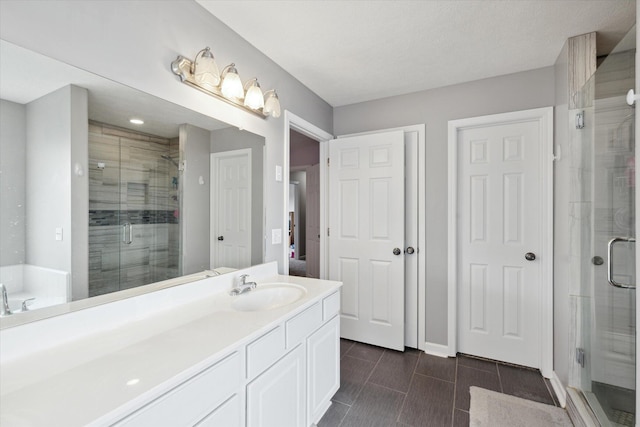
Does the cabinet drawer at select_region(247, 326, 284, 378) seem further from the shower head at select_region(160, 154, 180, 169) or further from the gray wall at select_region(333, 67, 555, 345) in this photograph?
the gray wall at select_region(333, 67, 555, 345)

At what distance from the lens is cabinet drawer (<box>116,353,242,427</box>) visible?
749 mm

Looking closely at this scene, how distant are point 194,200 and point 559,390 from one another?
8.68 feet

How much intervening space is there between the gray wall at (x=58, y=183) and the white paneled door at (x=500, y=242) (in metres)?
2.54

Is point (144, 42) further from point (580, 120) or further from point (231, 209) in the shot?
point (580, 120)

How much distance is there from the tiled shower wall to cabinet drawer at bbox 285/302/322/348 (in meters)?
0.63

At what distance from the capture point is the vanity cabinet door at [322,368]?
61.9 inches

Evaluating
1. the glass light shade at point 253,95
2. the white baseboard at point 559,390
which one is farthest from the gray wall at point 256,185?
the white baseboard at point 559,390

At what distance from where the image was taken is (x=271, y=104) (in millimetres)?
1946

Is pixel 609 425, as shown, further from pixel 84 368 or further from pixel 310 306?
pixel 84 368

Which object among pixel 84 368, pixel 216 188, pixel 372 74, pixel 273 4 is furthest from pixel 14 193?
pixel 372 74

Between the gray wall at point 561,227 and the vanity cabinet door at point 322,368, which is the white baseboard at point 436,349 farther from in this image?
the vanity cabinet door at point 322,368

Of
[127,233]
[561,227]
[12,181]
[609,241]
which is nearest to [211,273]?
[127,233]

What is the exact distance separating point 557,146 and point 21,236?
2.99m

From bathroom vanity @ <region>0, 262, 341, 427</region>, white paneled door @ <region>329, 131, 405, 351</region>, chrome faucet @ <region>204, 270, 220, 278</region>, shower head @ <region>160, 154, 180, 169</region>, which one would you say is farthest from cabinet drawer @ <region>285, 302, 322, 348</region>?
white paneled door @ <region>329, 131, 405, 351</region>
